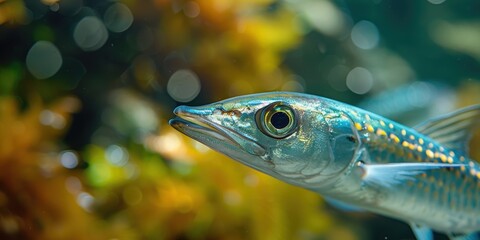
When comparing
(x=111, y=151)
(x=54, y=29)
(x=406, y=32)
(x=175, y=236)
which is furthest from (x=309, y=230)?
(x=406, y=32)

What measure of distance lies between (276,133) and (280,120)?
0.05 meters

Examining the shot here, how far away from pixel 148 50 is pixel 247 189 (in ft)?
5.27

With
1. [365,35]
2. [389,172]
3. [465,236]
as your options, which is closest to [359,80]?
[365,35]

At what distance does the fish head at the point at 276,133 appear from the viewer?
1787 mm

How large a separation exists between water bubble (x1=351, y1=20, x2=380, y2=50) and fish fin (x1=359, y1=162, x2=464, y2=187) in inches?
174

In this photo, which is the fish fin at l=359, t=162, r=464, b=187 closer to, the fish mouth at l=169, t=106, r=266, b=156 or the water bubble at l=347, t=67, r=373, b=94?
the fish mouth at l=169, t=106, r=266, b=156

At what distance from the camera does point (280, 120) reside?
6.12ft

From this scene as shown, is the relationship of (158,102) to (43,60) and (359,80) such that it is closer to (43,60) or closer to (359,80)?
(43,60)

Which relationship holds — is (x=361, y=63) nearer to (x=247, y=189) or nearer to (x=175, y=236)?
(x=247, y=189)

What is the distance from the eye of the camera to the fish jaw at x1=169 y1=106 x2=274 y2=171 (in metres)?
1.75

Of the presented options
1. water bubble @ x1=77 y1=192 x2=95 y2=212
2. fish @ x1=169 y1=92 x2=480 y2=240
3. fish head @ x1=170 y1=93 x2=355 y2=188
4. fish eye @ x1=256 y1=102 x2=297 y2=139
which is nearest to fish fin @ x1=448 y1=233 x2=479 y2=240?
fish @ x1=169 y1=92 x2=480 y2=240

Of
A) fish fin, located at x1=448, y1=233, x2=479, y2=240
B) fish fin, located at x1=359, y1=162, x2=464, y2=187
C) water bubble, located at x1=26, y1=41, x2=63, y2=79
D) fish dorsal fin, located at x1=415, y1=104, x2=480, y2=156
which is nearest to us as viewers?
fish fin, located at x1=359, y1=162, x2=464, y2=187

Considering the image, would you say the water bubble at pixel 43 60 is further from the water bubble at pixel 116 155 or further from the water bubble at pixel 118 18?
the water bubble at pixel 116 155

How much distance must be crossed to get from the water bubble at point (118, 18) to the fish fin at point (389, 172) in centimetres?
311
